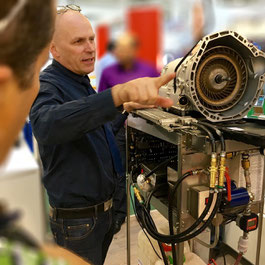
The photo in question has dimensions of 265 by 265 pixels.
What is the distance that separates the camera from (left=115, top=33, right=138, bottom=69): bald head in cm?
29

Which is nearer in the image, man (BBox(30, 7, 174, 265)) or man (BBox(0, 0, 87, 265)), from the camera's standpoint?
man (BBox(0, 0, 87, 265))

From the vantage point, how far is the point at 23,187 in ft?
0.79

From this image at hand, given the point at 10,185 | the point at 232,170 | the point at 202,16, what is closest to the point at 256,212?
the point at 232,170

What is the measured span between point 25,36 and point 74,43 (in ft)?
3.06

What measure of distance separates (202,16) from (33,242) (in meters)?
0.30

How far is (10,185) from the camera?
0.25m

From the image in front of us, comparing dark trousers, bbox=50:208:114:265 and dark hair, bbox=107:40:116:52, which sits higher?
dark hair, bbox=107:40:116:52

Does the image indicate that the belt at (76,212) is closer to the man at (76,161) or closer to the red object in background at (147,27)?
the man at (76,161)

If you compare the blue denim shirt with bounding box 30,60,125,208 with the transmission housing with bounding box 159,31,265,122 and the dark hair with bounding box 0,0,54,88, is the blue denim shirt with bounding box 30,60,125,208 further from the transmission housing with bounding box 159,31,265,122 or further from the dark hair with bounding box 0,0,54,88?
the dark hair with bounding box 0,0,54,88

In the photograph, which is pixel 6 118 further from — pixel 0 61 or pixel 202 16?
pixel 202 16

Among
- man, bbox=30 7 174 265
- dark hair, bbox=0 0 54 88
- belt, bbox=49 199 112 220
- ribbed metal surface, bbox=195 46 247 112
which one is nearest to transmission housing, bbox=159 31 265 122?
ribbed metal surface, bbox=195 46 247 112

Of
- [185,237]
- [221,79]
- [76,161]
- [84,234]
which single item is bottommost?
[84,234]

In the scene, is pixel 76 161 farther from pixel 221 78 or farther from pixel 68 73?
pixel 221 78

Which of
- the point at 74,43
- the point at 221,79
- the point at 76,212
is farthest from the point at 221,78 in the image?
the point at 76,212
